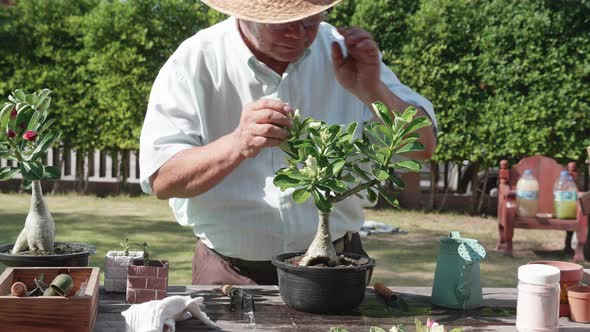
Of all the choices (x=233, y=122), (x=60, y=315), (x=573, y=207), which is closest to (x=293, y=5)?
(x=233, y=122)

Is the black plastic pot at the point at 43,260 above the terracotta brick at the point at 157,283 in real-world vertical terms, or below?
above

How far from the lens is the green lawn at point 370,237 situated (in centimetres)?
596

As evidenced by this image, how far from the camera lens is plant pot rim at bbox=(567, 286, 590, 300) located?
1940mm

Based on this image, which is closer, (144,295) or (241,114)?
(144,295)

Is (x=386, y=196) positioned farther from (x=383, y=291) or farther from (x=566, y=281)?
(x=566, y=281)

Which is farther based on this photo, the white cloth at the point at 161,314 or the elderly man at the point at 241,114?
the elderly man at the point at 241,114

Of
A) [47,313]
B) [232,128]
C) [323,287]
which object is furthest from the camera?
[232,128]

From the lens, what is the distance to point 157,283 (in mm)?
1927

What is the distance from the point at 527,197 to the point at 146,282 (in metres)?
5.49

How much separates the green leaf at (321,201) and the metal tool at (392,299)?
1.22 feet

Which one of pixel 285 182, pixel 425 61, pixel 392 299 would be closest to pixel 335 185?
pixel 285 182

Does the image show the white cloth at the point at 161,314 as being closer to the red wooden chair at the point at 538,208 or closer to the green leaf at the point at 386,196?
the green leaf at the point at 386,196

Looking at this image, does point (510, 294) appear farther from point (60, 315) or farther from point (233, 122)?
point (60, 315)

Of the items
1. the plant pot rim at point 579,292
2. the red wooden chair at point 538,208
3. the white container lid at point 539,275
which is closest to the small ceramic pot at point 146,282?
the white container lid at point 539,275
